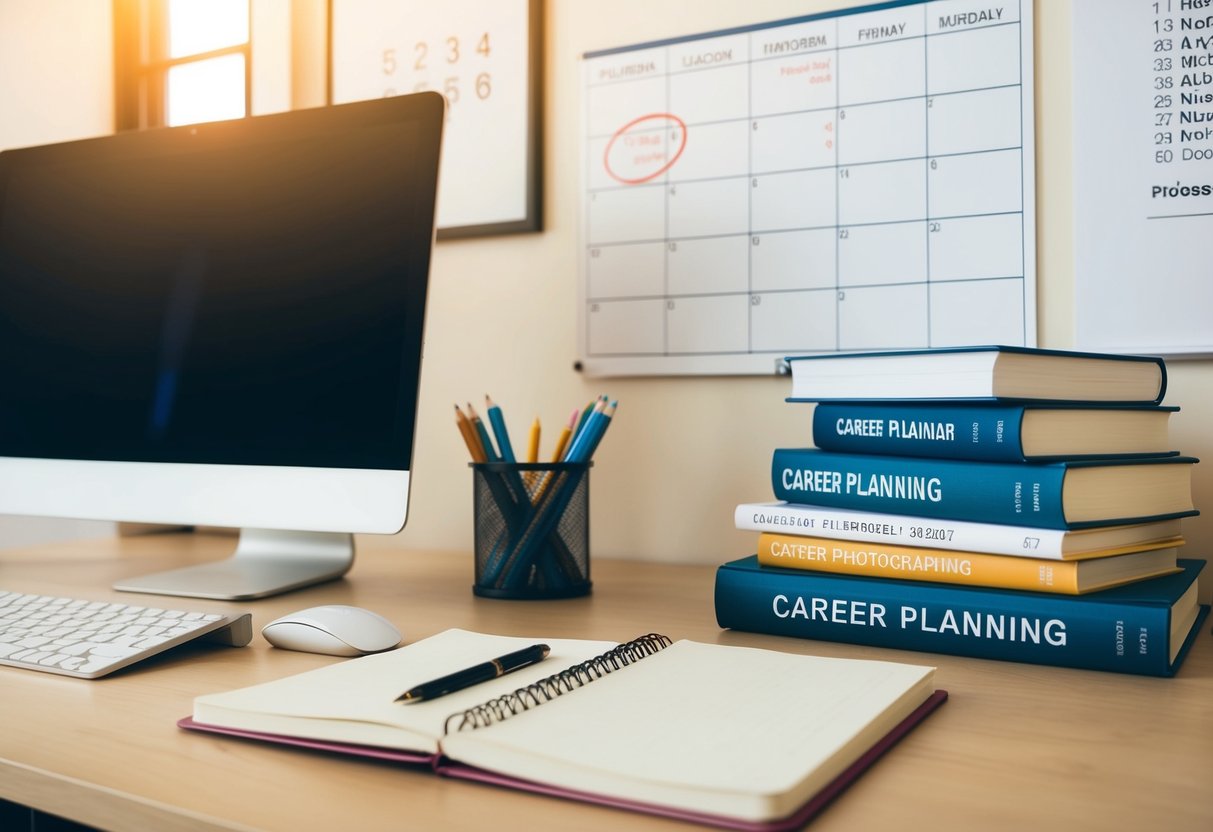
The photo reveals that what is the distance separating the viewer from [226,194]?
1.03m

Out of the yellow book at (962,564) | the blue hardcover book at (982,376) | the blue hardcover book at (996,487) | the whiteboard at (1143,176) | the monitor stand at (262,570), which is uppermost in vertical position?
the whiteboard at (1143,176)

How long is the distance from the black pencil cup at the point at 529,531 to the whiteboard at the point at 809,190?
10.1 inches

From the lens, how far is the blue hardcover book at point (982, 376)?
693 millimetres

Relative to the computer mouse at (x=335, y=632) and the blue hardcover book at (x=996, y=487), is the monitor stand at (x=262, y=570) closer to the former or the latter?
the computer mouse at (x=335, y=632)

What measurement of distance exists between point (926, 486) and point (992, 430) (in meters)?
0.06

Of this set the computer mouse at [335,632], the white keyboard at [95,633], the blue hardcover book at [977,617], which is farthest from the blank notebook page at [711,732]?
the white keyboard at [95,633]

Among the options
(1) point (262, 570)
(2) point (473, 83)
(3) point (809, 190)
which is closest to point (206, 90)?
(2) point (473, 83)

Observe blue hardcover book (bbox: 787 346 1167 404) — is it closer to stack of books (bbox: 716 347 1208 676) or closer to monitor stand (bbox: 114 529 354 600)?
stack of books (bbox: 716 347 1208 676)

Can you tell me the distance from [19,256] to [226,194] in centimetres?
29

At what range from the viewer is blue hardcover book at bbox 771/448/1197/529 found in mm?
667

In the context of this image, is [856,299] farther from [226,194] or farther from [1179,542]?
[226,194]

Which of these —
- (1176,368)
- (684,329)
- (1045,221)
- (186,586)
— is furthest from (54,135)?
(1176,368)

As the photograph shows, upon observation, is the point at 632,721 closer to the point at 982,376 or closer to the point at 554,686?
the point at 554,686

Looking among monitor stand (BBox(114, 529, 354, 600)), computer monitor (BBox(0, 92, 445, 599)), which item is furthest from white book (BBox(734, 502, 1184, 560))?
monitor stand (BBox(114, 529, 354, 600))
